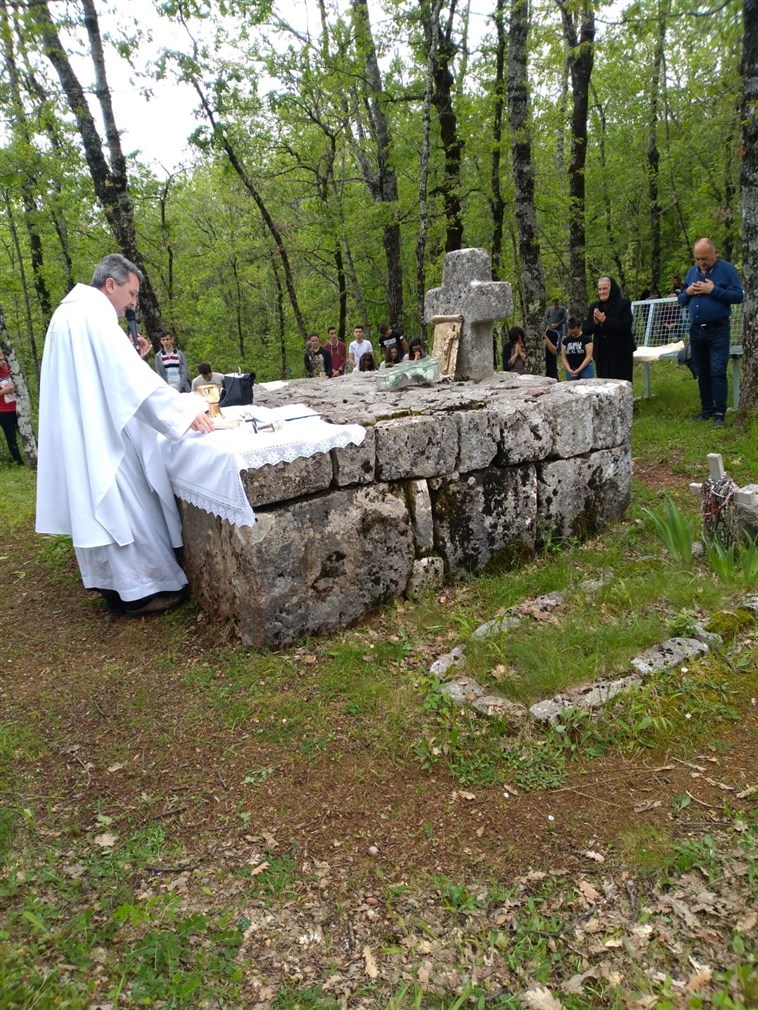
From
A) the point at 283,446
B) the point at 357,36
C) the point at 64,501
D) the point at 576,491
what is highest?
the point at 357,36

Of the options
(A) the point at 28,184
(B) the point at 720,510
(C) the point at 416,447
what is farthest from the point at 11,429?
(B) the point at 720,510

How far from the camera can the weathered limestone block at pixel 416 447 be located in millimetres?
4113

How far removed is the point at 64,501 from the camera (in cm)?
435

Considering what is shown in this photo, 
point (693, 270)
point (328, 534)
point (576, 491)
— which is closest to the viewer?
point (328, 534)

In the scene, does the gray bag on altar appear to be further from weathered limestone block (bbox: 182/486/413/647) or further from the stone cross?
the stone cross

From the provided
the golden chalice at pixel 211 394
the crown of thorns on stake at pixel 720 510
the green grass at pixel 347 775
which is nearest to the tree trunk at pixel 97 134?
the golden chalice at pixel 211 394

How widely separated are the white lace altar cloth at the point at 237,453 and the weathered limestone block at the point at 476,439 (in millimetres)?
707

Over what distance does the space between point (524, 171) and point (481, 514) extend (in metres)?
5.52

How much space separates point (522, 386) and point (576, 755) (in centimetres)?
316

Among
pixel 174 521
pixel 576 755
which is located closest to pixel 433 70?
pixel 174 521

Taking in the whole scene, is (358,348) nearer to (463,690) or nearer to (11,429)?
(11,429)

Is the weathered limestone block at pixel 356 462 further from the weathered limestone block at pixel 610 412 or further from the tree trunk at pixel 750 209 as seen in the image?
the tree trunk at pixel 750 209

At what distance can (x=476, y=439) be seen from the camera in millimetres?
4402

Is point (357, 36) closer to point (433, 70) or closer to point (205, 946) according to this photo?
point (433, 70)
